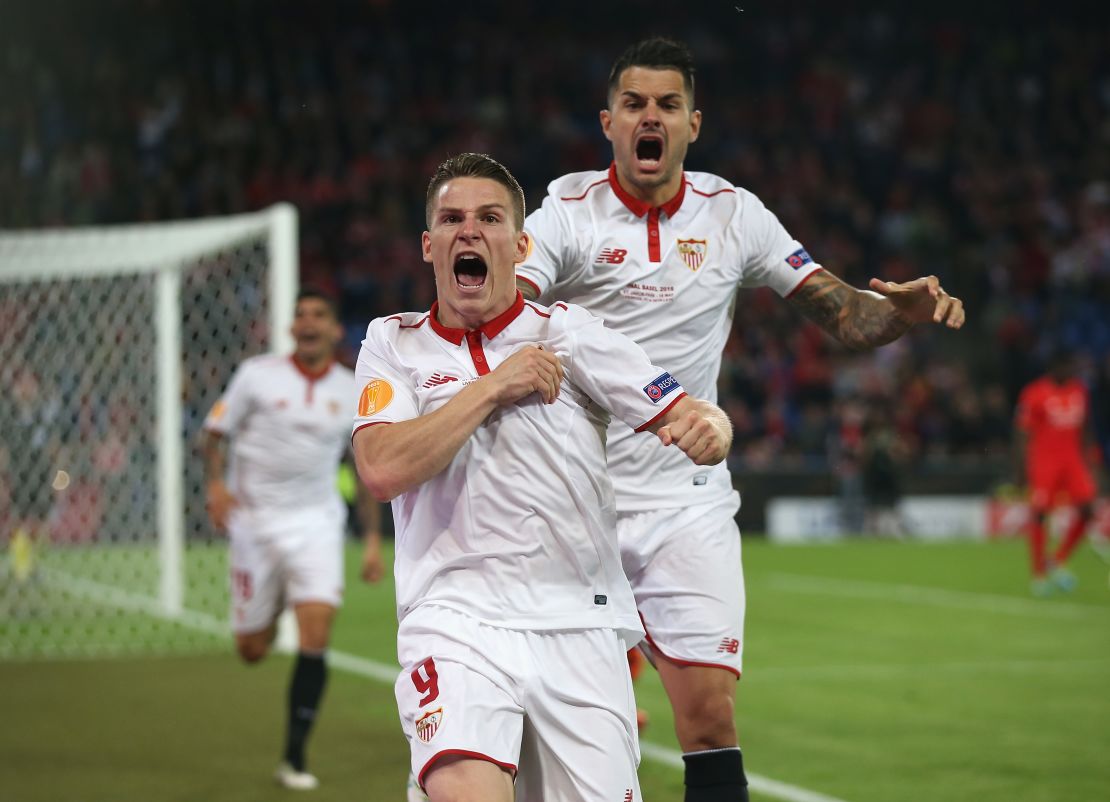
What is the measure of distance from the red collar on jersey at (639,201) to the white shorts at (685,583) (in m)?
0.92

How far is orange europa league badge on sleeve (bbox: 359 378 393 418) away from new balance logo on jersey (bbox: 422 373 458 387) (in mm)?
95

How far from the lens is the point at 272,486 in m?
8.05

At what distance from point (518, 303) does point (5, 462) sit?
1098 cm

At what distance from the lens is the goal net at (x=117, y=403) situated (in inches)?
489

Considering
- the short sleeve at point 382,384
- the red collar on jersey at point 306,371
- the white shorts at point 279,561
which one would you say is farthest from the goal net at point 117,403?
the short sleeve at point 382,384

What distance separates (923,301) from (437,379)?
1.52 metres

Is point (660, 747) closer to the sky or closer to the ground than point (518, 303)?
closer to the ground

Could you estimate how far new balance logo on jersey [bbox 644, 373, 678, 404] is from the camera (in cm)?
353

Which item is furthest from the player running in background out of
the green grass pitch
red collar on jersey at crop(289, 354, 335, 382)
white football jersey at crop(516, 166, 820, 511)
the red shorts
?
white football jersey at crop(516, 166, 820, 511)

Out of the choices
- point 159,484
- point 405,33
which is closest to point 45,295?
point 159,484

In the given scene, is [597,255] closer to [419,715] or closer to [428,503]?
[428,503]

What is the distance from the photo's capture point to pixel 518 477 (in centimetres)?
357

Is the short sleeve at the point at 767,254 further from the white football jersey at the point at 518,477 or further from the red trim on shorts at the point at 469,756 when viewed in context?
the red trim on shorts at the point at 469,756

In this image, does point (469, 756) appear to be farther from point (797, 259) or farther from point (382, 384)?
point (797, 259)
